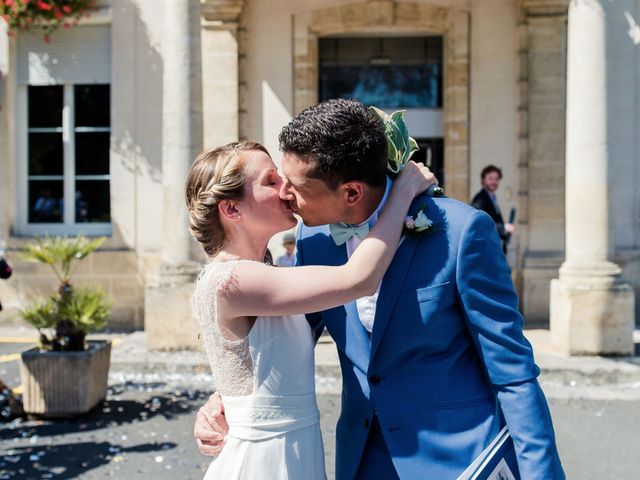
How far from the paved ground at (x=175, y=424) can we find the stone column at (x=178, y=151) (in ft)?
1.09

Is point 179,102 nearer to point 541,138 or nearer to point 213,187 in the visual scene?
point 541,138

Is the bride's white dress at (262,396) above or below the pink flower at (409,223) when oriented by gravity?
below

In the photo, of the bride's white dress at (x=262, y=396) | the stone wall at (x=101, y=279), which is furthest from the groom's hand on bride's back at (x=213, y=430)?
the stone wall at (x=101, y=279)

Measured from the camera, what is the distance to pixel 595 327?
8.58 meters

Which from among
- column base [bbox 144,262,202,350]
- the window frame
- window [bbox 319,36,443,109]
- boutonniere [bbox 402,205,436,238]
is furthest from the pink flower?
the window frame

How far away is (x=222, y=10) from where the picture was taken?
35.5 feet

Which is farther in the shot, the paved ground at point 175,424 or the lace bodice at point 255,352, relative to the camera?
the paved ground at point 175,424

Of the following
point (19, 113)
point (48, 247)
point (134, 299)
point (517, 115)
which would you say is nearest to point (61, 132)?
point (19, 113)

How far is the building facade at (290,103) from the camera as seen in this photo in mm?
10766

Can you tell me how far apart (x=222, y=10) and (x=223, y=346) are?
927 centimetres

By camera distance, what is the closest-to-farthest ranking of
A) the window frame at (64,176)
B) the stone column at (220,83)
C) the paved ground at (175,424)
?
the paved ground at (175,424) → the stone column at (220,83) → the window frame at (64,176)

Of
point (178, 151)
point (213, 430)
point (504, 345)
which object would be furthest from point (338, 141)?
point (178, 151)

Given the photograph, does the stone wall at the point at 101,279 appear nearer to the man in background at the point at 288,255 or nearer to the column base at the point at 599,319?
the man in background at the point at 288,255

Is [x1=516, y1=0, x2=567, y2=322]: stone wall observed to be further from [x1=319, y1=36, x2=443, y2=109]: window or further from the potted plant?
the potted plant
